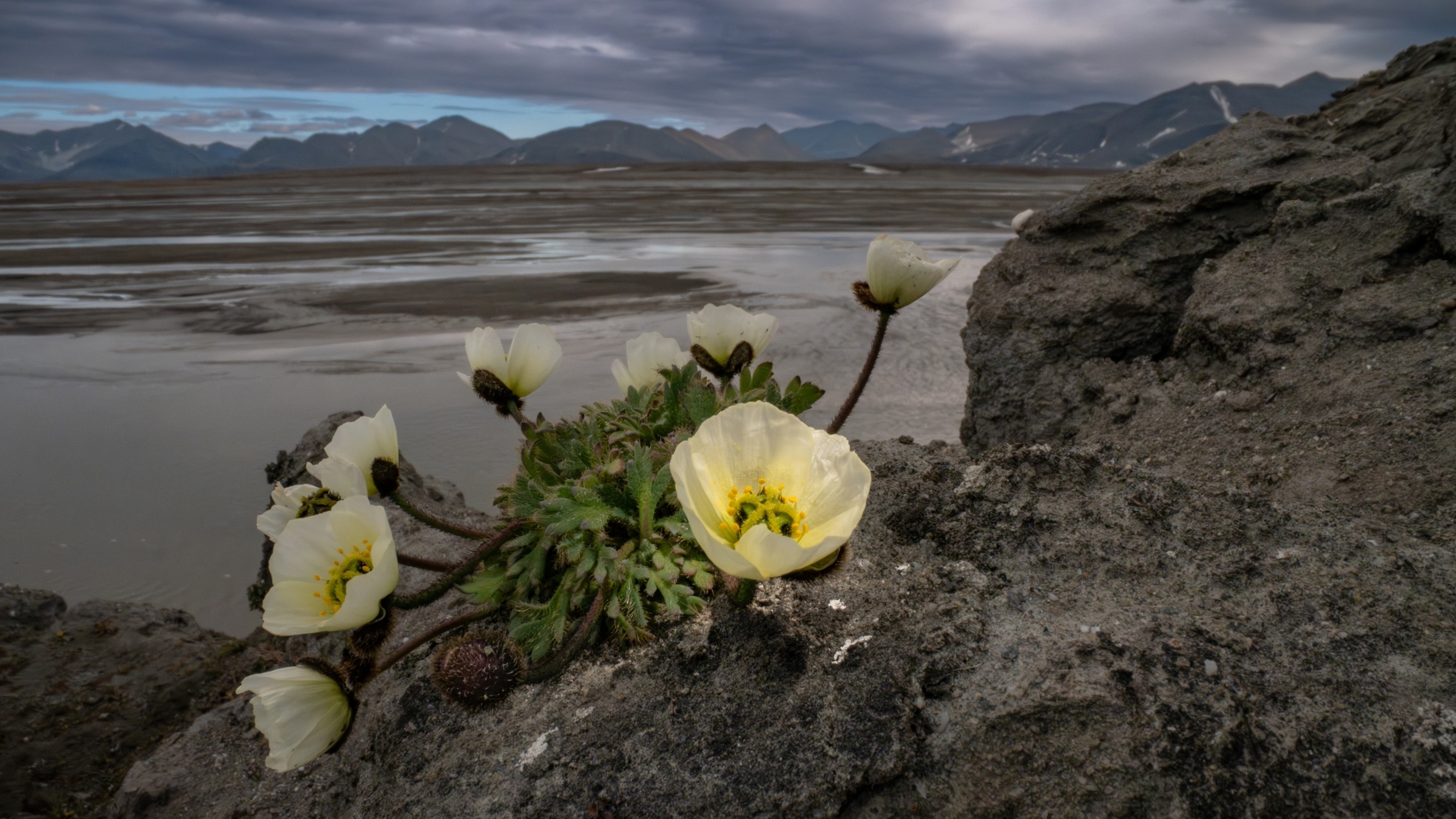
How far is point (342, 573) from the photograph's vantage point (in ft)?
5.73

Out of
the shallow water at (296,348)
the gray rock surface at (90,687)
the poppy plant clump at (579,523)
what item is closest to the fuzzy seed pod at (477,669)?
the poppy plant clump at (579,523)

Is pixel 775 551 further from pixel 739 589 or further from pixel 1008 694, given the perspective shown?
pixel 1008 694

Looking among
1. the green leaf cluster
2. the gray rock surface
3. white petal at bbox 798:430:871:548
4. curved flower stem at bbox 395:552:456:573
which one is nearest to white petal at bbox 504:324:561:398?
the green leaf cluster

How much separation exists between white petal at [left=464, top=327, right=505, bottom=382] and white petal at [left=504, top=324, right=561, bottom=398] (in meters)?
0.03

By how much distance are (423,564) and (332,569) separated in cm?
35

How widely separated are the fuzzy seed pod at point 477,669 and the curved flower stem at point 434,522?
375mm

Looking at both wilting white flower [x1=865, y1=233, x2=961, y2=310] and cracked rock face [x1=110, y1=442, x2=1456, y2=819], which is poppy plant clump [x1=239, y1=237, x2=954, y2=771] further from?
cracked rock face [x1=110, y1=442, x2=1456, y2=819]

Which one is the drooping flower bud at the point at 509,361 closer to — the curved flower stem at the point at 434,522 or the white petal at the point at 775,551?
the curved flower stem at the point at 434,522

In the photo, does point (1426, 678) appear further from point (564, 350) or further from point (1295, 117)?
point (564, 350)

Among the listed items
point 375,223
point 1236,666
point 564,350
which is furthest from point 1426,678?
point 375,223

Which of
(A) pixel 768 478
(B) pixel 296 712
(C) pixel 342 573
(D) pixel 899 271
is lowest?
(B) pixel 296 712

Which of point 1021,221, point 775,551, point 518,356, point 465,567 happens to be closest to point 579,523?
point 465,567

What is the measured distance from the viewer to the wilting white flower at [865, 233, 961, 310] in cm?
236

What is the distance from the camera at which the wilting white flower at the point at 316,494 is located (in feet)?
6.08
